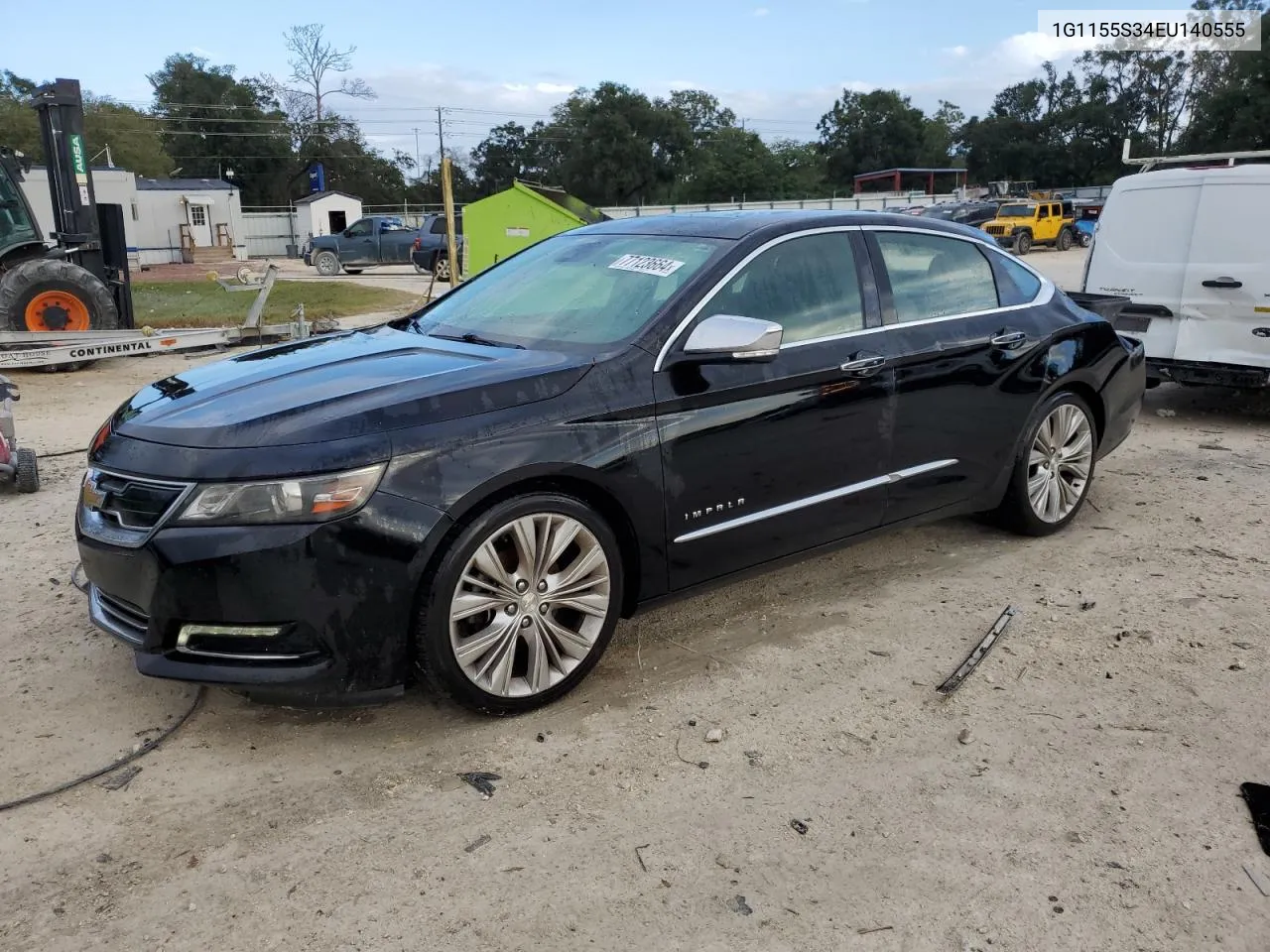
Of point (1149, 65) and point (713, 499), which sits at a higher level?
point (1149, 65)

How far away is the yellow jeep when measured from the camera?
109 ft

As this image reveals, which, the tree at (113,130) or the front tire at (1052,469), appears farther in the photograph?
the tree at (113,130)

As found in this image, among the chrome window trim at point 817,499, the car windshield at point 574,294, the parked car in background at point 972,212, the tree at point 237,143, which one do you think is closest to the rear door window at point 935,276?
the chrome window trim at point 817,499

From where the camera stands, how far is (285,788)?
2951mm

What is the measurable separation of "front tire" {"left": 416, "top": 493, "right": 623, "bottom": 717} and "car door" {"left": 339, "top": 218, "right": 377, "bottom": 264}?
93.7ft

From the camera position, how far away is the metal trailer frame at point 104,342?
→ 1017 cm

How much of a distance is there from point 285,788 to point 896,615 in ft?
8.21

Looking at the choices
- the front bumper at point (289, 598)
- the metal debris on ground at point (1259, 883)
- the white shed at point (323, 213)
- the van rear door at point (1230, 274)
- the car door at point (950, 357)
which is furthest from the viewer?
the white shed at point (323, 213)

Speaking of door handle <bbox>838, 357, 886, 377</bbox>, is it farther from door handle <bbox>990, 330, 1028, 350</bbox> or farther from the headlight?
the headlight

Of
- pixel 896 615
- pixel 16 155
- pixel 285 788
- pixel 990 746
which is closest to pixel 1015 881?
pixel 990 746

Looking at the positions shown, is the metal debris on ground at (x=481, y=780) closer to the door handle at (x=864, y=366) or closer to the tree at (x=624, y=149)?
the door handle at (x=864, y=366)

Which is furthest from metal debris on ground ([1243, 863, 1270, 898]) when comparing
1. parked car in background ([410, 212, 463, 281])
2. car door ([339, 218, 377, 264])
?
car door ([339, 218, 377, 264])

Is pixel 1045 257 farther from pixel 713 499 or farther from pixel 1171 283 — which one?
pixel 713 499

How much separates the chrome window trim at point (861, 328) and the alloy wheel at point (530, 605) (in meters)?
0.71
